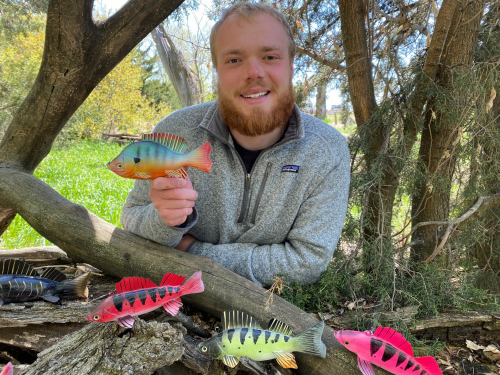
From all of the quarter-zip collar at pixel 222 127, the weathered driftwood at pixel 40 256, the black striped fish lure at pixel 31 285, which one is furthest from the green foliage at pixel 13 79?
the black striped fish lure at pixel 31 285

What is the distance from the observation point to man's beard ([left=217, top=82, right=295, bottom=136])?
7.35 ft

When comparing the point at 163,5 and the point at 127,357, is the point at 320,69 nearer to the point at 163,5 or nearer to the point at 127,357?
the point at 163,5

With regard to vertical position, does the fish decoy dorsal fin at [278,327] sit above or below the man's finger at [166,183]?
below

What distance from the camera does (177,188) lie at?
153 cm

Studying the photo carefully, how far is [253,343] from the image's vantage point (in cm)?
134

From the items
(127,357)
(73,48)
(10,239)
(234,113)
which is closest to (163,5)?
(73,48)

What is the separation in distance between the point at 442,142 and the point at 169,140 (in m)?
2.10

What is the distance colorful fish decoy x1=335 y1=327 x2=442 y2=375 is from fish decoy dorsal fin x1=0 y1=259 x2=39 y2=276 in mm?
1640

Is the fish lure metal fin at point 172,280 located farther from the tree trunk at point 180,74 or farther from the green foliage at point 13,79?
the tree trunk at point 180,74

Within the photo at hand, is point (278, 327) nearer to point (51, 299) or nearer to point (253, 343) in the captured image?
point (253, 343)

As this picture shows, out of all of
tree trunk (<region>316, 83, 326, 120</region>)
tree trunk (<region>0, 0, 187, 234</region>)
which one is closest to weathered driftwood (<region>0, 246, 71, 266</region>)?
tree trunk (<region>0, 0, 187, 234</region>)

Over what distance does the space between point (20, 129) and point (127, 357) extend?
2246 mm

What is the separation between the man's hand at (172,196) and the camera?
1483 millimetres

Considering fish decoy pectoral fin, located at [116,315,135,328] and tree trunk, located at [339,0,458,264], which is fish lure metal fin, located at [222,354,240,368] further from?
tree trunk, located at [339,0,458,264]
